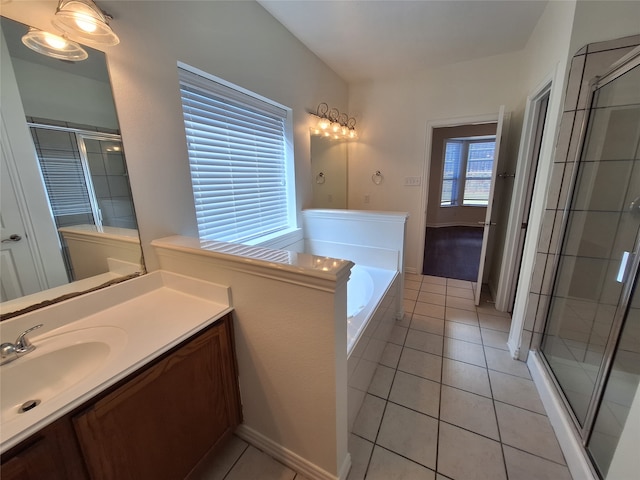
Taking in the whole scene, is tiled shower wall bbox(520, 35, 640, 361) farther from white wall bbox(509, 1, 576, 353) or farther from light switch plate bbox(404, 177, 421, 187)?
light switch plate bbox(404, 177, 421, 187)

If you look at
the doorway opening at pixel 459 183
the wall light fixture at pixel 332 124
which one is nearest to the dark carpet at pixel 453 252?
the doorway opening at pixel 459 183

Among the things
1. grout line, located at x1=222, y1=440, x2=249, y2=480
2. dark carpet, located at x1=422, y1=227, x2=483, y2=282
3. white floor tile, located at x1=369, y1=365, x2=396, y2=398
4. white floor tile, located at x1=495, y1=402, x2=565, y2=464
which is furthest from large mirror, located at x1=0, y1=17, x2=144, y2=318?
dark carpet, located at x1=422, y1=227, x2=483, y2=282

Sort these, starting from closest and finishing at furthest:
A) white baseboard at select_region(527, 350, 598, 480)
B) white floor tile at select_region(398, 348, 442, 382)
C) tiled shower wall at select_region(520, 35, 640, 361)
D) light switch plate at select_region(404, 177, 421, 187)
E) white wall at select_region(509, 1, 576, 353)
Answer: white baseboard at select_region(527, 350, 598, 480), tiled shower wall at select_region(520, 35, 640, 361), white wall at select_region(509, 1, 576, 353), white floor tile at select_region(398, 348, 442, 382), light switch plate at select_region(404, 177, 421, 187)

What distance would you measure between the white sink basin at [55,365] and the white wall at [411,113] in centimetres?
311

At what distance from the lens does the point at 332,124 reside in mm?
2797

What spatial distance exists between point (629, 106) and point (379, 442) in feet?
7.05

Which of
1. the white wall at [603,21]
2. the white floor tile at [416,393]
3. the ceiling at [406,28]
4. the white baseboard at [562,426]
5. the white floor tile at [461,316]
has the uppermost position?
the ceiling at [406,28]

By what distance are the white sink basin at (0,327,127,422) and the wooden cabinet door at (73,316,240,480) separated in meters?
0.15

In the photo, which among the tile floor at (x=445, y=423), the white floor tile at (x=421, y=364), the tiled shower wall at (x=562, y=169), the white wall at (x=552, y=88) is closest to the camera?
the tile floor at (x=445, y=423)

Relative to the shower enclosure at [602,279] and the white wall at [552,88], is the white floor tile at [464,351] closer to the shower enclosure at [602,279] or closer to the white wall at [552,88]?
the white wall at [552,88]

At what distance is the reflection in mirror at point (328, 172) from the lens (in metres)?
2.92

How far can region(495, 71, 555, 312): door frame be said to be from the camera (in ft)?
6.55

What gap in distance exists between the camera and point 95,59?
107 cm

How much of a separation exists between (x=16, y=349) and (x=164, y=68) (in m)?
1.34
